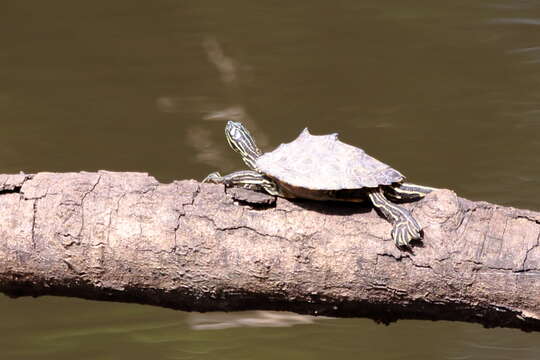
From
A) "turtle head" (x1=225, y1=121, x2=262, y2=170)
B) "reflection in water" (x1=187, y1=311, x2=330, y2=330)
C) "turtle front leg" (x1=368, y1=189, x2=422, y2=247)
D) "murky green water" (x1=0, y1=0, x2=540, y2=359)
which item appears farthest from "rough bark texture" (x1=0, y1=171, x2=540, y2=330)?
"murky green water" (x1=0, y1=0, x2=540, y2=359)

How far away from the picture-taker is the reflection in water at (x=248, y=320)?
3119 millimetres

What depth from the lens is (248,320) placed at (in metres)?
3.14

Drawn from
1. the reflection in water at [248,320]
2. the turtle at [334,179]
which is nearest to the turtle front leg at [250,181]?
the turtle at [334,179]

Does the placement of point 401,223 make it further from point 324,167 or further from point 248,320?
point 248,320

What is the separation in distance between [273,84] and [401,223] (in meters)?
2.40

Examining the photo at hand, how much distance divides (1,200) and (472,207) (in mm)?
956

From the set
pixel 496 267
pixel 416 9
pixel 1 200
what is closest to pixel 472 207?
pixel 496 267

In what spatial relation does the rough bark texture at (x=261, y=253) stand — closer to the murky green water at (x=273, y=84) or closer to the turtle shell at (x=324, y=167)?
the turtle shell at (x=324, y=167)

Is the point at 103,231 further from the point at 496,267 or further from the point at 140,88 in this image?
the point at 140,88

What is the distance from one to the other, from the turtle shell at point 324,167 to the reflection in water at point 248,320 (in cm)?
153

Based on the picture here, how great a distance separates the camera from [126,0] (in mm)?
3814

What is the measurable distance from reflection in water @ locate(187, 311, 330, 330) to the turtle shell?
1.53m

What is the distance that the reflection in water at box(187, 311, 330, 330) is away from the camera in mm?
3119

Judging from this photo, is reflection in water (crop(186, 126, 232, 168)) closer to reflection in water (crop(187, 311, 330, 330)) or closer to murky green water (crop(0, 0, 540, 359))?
murky green water (crop(0, 0, 540, 359))
